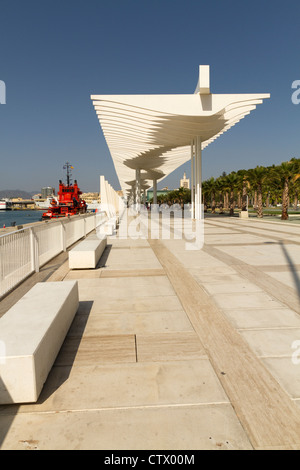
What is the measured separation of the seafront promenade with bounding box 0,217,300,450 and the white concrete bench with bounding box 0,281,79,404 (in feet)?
0.41

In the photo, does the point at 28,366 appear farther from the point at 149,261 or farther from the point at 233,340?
the point at 149,261

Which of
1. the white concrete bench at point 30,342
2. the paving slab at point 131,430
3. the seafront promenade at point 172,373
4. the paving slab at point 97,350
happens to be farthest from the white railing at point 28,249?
the paving slab at point 131,430

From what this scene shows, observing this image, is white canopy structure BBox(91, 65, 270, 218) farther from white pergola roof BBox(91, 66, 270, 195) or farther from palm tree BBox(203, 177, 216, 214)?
palm tree BBox(203, 177, 216, 214)

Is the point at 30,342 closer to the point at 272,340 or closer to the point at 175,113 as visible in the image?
the point at 272,340

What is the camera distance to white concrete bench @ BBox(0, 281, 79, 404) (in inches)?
103

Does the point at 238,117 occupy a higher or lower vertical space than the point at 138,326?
higher

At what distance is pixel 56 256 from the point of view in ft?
33.4

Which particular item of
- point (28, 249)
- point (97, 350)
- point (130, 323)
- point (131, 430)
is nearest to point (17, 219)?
point (28, 249)

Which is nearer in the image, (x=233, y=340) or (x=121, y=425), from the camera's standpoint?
(x=121, y=425)

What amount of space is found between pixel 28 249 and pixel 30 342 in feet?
15.9

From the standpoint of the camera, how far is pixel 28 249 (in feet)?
24.1

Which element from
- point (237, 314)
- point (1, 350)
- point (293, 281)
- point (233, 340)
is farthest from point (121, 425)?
point (293, 281)

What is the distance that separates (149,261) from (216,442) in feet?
23.2
